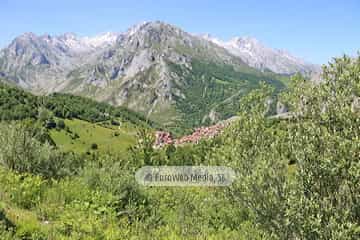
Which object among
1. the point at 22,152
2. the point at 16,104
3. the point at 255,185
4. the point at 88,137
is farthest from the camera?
the point at 16,104

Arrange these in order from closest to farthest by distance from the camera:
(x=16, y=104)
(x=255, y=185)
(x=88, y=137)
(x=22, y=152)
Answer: (x=255, y=185), (x=22, y=152), (x=88, y=137), (x=16, y=104)

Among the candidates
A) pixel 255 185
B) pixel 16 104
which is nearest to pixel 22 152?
pixel 255 185

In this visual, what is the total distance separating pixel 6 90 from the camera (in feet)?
592

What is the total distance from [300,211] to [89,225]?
3904 millimetres

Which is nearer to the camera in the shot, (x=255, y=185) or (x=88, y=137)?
(x=255, y=185)

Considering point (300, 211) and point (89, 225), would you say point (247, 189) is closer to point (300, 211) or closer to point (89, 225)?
point (300, 211)

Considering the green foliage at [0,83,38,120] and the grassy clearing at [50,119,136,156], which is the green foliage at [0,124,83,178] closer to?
the grassy clearing at [50,119,136,156]

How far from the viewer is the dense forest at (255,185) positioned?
6.65 metres

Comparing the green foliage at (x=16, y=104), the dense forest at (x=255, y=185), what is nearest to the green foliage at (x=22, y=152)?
the dense forest at (x=255, y=185)

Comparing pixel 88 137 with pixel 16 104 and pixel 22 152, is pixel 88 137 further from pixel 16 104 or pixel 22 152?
pixel 22 152

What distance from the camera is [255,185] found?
24.2 ft

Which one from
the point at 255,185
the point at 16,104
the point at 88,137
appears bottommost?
the point at 88,137

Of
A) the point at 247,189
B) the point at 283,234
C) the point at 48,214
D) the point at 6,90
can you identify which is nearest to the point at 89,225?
the point at 48,214

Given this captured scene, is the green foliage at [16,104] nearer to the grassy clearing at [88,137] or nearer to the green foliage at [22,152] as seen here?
the grassy clearing at [88,137]
